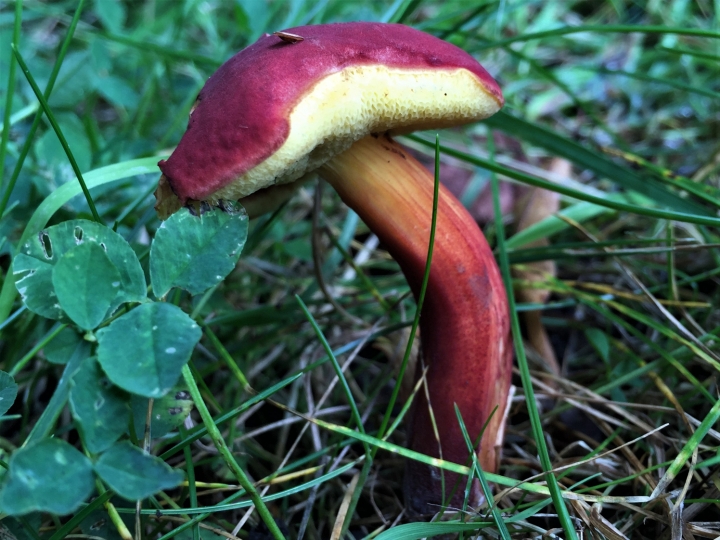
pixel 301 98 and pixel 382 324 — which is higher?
pixel 301 98

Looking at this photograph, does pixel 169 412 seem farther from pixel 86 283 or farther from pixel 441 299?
pixel 441 299

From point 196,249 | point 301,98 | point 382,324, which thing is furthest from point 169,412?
point 382,324

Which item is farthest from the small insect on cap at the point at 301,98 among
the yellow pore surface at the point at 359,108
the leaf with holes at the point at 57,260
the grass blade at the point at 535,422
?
the grass blade at the point at 535,422

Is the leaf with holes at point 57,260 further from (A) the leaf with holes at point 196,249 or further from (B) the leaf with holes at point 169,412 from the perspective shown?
(B) the leaf with holes at point 169,412

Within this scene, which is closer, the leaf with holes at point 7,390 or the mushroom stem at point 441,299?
the leaf with holes at point 7,390

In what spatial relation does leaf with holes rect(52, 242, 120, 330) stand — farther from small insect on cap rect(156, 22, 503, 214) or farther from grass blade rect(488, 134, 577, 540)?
grass blade rect(488, 134, 577, 540)

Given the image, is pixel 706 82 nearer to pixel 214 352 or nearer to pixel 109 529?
pixel 214 352

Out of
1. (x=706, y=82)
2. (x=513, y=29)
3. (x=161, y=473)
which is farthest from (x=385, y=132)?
(x=513, y=29)
